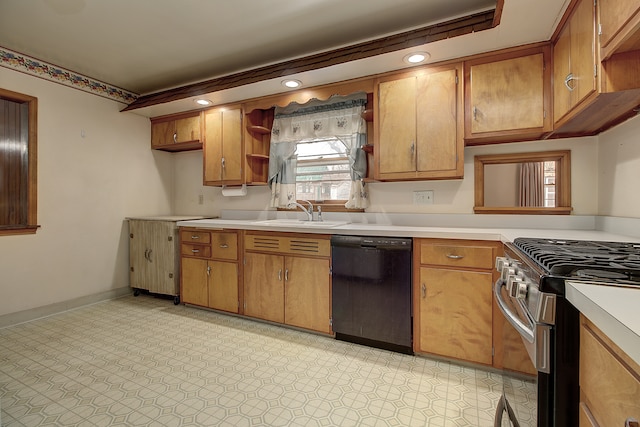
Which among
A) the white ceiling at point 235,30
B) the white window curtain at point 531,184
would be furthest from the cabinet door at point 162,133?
the white window curtain at point 531,184

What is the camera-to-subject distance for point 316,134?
119 inches

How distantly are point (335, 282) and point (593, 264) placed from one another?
5.37 feet

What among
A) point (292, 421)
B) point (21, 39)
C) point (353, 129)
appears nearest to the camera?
point (292, 421)

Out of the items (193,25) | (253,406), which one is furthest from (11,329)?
(193,25)

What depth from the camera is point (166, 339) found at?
242 cm

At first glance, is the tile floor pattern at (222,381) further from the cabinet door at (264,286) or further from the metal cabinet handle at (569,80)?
the metal cabinet handle at (569,80)

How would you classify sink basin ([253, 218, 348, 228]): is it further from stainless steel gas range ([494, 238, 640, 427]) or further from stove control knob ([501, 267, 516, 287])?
stainless steel gas range ([494, 238, 640, 427])

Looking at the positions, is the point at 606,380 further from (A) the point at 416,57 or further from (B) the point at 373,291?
(A) the point at 416,57

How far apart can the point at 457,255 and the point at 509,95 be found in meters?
1.16

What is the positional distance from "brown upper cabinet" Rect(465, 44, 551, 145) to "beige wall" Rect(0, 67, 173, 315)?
11.9 feet

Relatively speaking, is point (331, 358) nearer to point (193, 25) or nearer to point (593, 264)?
point (593, 264)

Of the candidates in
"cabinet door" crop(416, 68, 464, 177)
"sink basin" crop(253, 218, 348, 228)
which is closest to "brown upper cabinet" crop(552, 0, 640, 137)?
"cabinet door" crop(416, 68, 464, 177)

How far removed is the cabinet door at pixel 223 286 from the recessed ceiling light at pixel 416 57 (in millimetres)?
2219

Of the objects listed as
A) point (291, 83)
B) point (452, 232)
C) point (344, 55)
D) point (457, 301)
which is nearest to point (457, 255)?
point (452, 232)
